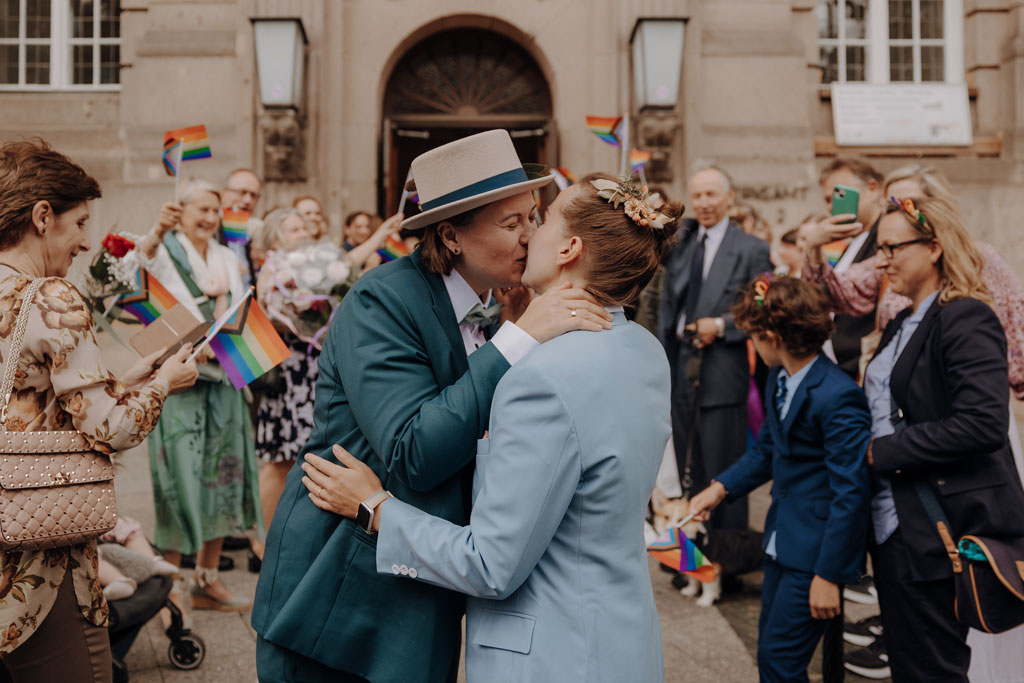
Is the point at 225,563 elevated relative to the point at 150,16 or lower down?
lower down

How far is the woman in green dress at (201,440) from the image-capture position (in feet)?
15.0

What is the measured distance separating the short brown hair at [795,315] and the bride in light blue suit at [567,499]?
1.42m

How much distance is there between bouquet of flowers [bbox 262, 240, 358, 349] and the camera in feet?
16.5

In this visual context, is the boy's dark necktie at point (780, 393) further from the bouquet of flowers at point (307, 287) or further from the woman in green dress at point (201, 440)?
the woman in green dress at point (201, 440)

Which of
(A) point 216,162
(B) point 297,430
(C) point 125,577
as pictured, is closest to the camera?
(C) point 125,577

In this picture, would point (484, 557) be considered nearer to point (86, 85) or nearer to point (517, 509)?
point (517, 509)

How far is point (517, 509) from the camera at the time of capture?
5.73 feet

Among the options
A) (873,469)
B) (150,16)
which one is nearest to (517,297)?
(873,469)

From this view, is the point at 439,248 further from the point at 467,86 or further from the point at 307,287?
the point at 467,86

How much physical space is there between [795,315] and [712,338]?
1.88 m

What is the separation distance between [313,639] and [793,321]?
2.11 metres

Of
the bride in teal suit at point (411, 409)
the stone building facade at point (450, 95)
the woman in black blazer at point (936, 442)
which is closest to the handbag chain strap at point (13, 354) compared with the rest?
the bride in teal suit at point (411, 409)

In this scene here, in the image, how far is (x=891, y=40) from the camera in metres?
11.0

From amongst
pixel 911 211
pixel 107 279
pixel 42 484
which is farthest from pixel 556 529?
pixel 107 279
